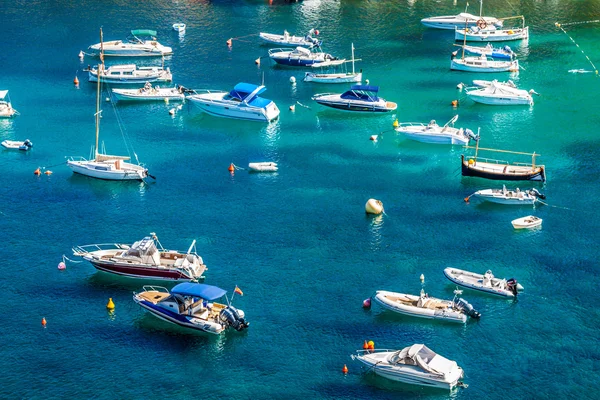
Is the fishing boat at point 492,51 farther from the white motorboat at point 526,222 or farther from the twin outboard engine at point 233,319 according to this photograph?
the twin outboard engine at point 233,319

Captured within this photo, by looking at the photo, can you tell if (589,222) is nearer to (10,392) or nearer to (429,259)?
(429,259)

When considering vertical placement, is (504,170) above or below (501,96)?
below

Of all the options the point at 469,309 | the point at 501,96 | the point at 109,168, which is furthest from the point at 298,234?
the point at 501,96

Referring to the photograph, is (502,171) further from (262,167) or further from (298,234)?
(262,167)

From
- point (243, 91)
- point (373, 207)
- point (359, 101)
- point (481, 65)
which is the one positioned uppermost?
point (481, 65)

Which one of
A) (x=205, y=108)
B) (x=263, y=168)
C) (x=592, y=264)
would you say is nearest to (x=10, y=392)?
(x=263, y=168)

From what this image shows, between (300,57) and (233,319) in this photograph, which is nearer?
(233,319)
